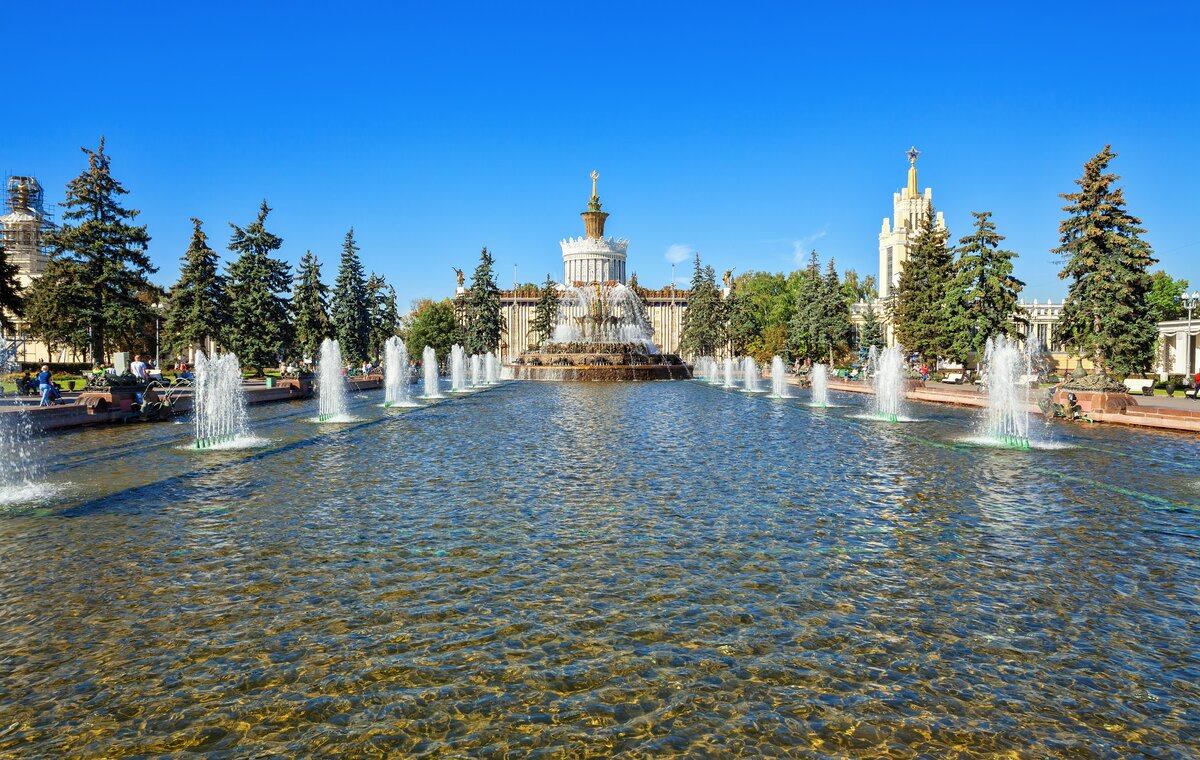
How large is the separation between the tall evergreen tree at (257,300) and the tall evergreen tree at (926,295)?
3953 centimetres

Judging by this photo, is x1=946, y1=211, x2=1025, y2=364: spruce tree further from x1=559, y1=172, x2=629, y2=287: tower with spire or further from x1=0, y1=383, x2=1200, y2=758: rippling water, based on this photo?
x1=559, y1=172, x2=629, y2=287: tower with spire

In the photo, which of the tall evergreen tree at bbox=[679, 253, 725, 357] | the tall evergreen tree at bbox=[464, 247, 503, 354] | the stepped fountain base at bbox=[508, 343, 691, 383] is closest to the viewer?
the stepped fountain base at bbox=[508, 343, 691, 383]

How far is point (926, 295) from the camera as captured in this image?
170ft

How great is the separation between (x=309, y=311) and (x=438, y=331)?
2956cm

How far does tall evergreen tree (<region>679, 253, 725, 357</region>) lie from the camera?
85.1 m

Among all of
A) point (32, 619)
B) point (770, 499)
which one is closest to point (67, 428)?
point (32, 619)

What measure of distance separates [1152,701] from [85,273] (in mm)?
47218

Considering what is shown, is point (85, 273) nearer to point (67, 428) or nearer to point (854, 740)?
point (67, 428)

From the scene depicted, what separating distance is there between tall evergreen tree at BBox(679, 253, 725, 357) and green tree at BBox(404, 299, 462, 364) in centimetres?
2563

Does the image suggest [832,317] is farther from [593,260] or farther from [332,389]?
[593,260]

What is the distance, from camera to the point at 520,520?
31.5 feet

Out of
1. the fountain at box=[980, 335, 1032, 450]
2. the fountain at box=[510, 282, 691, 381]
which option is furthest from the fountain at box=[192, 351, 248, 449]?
the fountain at box=[510, 282, 691, 381]

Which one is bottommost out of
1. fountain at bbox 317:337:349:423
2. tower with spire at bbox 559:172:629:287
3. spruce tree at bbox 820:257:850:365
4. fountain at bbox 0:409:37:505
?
fountain at bbox 0:409:37:505

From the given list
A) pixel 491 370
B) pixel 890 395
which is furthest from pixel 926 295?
pixel 491 370
